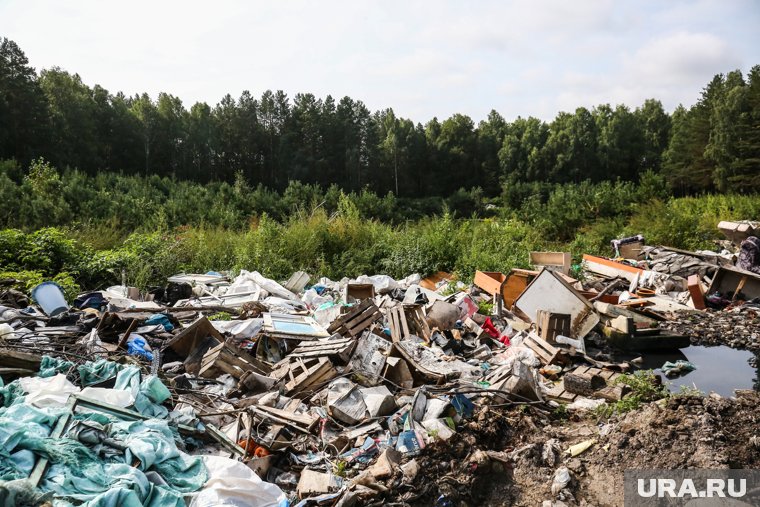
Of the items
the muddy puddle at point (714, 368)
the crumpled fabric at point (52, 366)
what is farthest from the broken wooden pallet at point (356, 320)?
the muddy puddle at point (714, 368)

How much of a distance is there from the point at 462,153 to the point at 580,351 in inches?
1382

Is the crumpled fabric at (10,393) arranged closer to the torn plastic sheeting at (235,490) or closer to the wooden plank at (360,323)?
the torn plastic sheeting at (235,490)

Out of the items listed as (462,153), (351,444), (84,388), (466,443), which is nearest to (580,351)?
(466,443)

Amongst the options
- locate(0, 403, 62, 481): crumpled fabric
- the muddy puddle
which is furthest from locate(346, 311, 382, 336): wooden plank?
the muddy puddle

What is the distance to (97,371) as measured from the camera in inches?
184

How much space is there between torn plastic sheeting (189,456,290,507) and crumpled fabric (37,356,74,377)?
1951 mm

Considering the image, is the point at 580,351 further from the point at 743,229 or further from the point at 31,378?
the point at 743,229

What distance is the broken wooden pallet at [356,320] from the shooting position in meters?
6.84

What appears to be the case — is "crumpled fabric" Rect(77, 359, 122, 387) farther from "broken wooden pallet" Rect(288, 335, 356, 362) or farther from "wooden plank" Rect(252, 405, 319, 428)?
"broken wooden pallet" Rect(288, 335, 356, 362)

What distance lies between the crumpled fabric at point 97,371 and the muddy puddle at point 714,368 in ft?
21.4

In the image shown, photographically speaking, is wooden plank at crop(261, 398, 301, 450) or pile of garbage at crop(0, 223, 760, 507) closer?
pile of garbage at crop(0, 223, 760, 507)

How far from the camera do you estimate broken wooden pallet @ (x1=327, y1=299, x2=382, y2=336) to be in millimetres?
6844

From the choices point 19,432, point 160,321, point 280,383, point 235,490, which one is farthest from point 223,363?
point 19,432

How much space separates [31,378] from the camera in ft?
14.2
